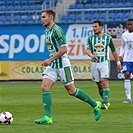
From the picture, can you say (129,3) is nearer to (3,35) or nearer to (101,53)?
(3,35)

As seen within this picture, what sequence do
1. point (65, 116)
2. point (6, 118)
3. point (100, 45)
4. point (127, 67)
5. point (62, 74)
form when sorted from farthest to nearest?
point (127, 67) < point (100, 45) < point (65, 116) < point (62, 74) < point (6, 118)

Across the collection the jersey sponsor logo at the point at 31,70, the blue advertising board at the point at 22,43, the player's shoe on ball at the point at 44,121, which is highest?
the player's shoe on ball at the point at 44,121

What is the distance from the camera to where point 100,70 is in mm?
14703

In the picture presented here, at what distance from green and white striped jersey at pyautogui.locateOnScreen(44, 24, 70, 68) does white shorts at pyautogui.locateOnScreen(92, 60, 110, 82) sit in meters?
3.73

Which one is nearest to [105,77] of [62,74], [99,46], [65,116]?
[99,46]

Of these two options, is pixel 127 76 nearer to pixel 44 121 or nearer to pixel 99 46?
pixel 99 46

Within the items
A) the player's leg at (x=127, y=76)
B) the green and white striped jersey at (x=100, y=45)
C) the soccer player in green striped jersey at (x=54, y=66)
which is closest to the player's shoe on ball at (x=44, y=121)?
the soccer player in green striped jersey at (x=54, y=66)

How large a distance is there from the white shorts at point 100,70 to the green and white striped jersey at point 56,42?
373 cm

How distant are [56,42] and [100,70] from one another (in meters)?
4.01

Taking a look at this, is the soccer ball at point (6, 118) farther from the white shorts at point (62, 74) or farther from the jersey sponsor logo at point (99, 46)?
the jersey sponsor logo at point (99, 46)

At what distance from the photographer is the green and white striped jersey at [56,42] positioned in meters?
10.8

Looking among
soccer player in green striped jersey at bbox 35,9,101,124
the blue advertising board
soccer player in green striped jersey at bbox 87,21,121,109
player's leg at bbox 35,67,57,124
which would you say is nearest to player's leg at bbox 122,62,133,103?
soccer player in green striped jersey at bbox 87,21,121,109

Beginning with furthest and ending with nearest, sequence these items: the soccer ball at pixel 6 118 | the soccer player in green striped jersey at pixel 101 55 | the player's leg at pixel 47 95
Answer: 1. the soccer player in green striped jersey at pixel 101 55
2. the player's leg at pixel 47 95
3. the soccer ball at pixel 6 118

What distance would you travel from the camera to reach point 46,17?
10805 millimetres
